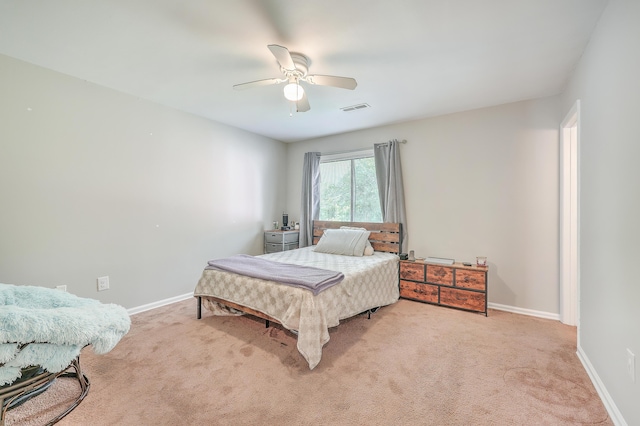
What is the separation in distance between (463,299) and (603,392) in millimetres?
1529

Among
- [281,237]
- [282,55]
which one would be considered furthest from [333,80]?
[281,237]

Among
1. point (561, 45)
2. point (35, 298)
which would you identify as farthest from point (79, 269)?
point (561, 45)

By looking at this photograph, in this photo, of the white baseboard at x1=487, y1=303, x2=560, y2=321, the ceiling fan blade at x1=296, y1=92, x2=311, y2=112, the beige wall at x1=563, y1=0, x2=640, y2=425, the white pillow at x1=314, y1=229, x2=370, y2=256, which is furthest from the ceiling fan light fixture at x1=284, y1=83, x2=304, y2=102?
the white baseboard at x1=487, y1=303, x2=560, y2=321

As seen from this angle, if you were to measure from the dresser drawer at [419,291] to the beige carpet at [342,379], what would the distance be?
1.92ft

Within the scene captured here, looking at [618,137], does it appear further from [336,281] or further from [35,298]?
[35,298]

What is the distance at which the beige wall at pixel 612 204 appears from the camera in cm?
142

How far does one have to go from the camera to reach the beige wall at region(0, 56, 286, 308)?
96.3 inches

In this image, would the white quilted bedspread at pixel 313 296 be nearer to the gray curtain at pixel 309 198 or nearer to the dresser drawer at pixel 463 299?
the dresser drawer at pixel 463 299

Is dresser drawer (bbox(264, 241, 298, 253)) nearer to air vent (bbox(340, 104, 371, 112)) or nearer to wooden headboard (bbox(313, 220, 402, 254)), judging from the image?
wooden headboard (bbox(313, 220, 402, 254))

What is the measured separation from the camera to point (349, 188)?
4672 millimetres

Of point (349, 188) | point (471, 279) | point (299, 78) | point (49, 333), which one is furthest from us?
point (349, 188)

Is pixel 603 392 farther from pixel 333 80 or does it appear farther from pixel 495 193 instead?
pixel 333 80

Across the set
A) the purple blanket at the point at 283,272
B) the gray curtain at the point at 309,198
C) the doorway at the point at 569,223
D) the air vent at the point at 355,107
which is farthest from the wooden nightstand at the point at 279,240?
the doorway at the point at 569,223

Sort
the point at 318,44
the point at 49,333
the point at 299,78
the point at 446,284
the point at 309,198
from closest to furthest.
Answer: the point at 49,333
the point at 318,44
the point at 299,78
the point at 446,284
the point at 309,198
